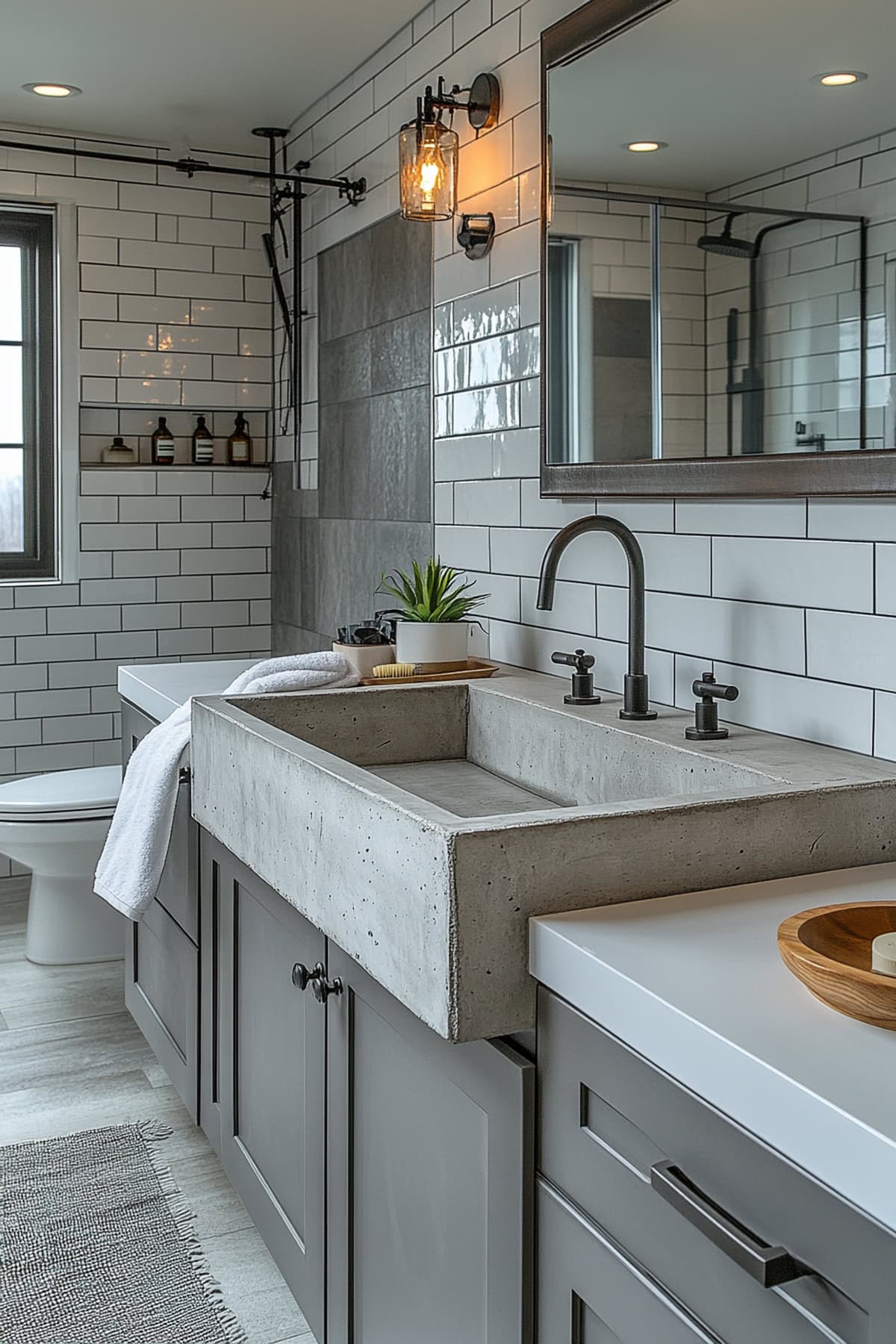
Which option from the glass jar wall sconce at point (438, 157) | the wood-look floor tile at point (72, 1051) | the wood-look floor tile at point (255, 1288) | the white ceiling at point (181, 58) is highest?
the white ceiling at point (181, 58)

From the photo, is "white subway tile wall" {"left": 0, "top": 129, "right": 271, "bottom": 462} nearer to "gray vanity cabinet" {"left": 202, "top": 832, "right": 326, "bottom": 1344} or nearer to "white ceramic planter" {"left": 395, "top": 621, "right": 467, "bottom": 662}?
"white ceramic planter" {"left": 395, "top": 621, "right": 467, "bottom": 662}

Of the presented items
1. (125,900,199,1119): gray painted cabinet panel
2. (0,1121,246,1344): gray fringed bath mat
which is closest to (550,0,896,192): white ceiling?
(125,900,199,1119): gray painted cabinet panel

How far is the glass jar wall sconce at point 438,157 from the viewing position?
2.62m

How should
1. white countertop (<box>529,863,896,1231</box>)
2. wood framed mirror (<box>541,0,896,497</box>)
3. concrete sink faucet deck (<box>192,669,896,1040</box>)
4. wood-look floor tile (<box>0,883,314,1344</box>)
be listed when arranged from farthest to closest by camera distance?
wood-look floor tile (<box>0,883,314,1344</box>) < wood framed mirror (<box>541,0,896,497</box>) < concrete sink faucet deck (<box>192,669,896,1040</box>) < white countertop (<box>529,863,896,1231</box>)

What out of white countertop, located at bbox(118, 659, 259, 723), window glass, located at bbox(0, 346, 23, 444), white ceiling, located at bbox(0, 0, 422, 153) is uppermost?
white ceiling, located at bbox(0, 0, 422, 153)

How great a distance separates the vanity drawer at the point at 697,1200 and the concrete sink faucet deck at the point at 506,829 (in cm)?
10

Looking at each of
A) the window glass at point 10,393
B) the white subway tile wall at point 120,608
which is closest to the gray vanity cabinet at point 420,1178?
the white subway tile wall at point 120,608

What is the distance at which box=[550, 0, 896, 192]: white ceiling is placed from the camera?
166 centimetres

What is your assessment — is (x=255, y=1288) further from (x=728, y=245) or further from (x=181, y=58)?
(x=181, y=58)

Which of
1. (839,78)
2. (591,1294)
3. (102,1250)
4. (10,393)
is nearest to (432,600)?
(839,78)

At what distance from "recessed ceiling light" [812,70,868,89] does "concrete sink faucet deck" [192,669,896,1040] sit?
0.90 meters

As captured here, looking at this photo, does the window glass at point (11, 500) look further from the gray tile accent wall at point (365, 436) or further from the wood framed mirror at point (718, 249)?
the wood framed mirror at point (718, 249)

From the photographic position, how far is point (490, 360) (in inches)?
107

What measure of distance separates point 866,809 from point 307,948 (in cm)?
80
